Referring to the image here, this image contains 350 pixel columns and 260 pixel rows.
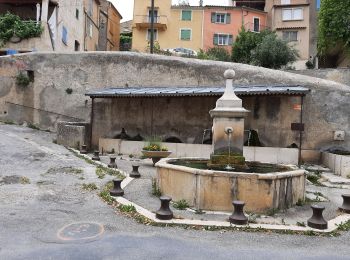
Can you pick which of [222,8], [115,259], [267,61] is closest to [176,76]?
[267,61]

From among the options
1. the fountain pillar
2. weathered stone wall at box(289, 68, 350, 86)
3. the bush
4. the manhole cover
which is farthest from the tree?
the manhole cover

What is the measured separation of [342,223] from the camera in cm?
746

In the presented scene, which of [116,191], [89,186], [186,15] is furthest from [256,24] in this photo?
[116,191]

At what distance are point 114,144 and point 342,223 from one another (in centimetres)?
1327

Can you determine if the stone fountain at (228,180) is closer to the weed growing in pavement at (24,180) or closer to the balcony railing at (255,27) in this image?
the weed growing in pavement at (24,180)

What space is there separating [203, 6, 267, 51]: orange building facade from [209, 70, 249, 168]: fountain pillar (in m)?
33.3

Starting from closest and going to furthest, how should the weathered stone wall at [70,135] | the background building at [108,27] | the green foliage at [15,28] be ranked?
1. the weathered stone wall at [70,135]
2. the green foliage at [15,28]
3. the background building at [108,27]

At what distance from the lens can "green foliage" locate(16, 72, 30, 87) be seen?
22.6 meters

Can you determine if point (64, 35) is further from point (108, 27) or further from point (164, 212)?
point (164, 212)

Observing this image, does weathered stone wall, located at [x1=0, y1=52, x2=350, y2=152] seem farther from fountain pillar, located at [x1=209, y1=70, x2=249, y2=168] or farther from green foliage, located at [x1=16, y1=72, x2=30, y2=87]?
fountain pillar, located at [x1=209, y1=70, x2=249, y2=168]

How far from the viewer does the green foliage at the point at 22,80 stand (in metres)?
22.6

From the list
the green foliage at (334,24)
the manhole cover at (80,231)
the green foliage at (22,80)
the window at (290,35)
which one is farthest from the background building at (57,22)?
the manhole cover at (80,231)

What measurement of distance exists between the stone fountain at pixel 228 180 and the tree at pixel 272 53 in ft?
75.3

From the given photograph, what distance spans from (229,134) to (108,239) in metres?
4.96
